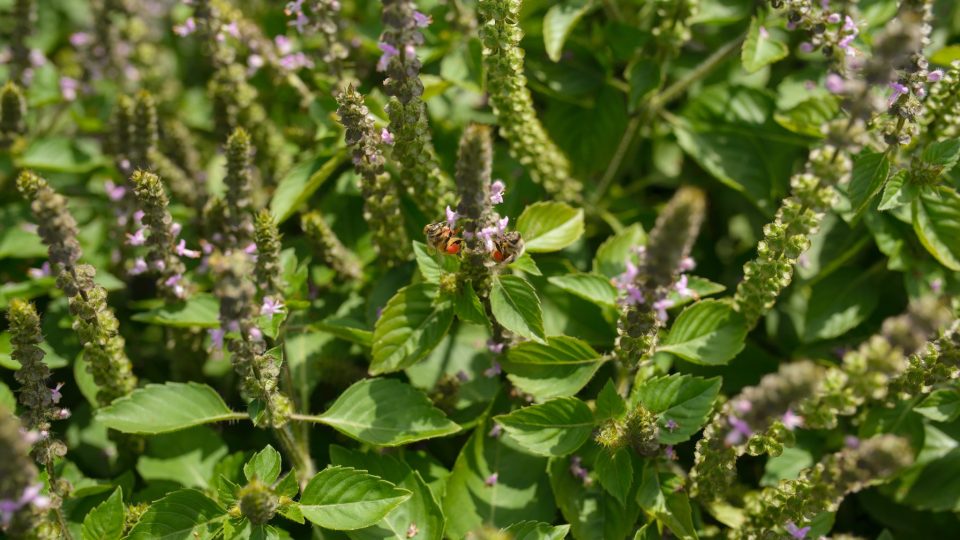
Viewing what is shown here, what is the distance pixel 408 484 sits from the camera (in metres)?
2.82

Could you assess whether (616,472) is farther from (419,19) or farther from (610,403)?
(419,19)

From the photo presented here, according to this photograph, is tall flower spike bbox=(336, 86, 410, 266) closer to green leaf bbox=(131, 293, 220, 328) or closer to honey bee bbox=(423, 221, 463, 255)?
honey bee bbox=(423, 221, 463, 255)

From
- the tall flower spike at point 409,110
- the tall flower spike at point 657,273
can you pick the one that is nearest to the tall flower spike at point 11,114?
the tall flower spike at point 409,110

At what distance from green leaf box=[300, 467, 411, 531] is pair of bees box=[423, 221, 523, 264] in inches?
30.2

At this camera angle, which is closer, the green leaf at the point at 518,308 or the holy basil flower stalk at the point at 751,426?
the holy basil flower stalk at the point at 751,426

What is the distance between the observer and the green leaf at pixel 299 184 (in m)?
3.17

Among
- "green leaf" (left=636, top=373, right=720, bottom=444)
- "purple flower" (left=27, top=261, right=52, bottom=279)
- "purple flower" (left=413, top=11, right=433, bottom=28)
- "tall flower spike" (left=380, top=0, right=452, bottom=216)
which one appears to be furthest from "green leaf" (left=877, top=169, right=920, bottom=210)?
"purple flower" (left=27, top=261, right=52, bottom=279)

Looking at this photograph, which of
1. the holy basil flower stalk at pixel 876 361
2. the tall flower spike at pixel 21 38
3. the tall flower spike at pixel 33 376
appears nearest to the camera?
the holy basil flower stalk at pixel 876 361

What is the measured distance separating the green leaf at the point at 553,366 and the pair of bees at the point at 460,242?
348 millimetres

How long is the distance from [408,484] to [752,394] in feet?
4.22

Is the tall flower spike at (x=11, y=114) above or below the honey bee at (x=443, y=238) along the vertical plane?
below

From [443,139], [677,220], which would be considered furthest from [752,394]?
[443,139]

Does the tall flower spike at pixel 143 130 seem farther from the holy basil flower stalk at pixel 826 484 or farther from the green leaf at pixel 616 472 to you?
the holy basil flower stalk at pixel 826 484

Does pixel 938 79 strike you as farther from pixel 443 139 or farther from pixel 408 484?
pixel 408 484
